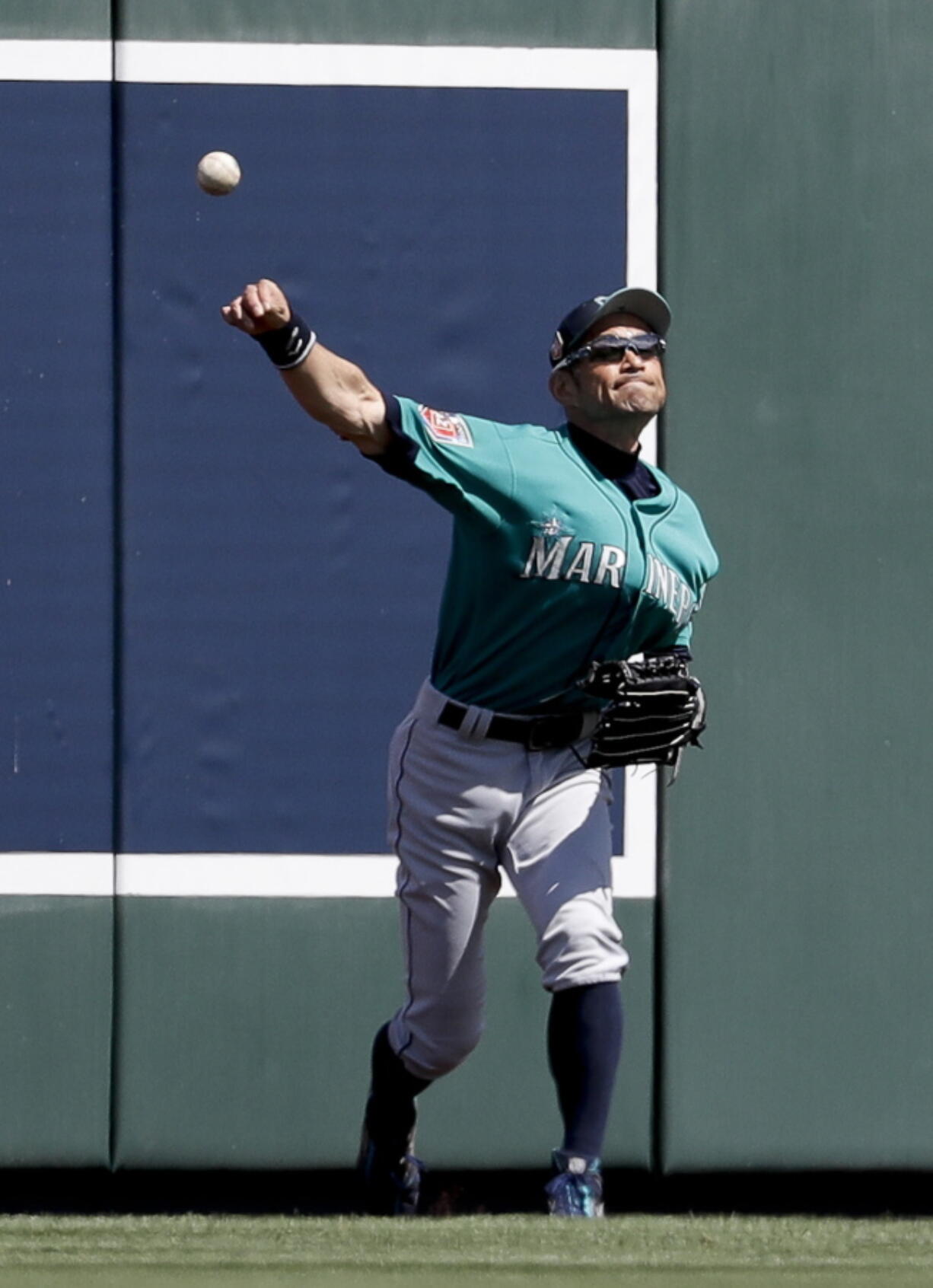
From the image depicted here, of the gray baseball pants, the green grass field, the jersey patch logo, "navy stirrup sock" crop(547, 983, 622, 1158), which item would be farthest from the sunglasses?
the green grass field

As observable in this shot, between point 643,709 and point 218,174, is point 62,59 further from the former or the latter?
point 643,709

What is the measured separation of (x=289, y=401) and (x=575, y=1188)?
1850 mm

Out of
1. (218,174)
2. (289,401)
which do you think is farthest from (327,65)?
(218,174)

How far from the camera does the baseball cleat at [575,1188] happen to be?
3557 mm

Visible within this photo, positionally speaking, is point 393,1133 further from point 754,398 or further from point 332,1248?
point 754,398

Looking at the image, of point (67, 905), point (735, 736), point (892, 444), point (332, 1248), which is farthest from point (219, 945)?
point (892, 444)

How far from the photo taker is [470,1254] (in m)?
2.97

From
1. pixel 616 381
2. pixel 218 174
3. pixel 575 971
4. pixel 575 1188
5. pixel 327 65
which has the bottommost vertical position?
pixel 575 1188

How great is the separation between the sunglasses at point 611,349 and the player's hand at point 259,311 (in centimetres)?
67

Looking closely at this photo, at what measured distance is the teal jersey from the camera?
3.65 metres

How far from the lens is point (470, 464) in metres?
3.62

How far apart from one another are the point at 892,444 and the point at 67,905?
2044 mm

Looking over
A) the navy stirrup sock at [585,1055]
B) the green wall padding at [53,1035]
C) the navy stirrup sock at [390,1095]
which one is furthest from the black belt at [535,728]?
the green wall padding at [53,1035]

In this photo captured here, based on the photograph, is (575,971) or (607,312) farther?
(607,312)
